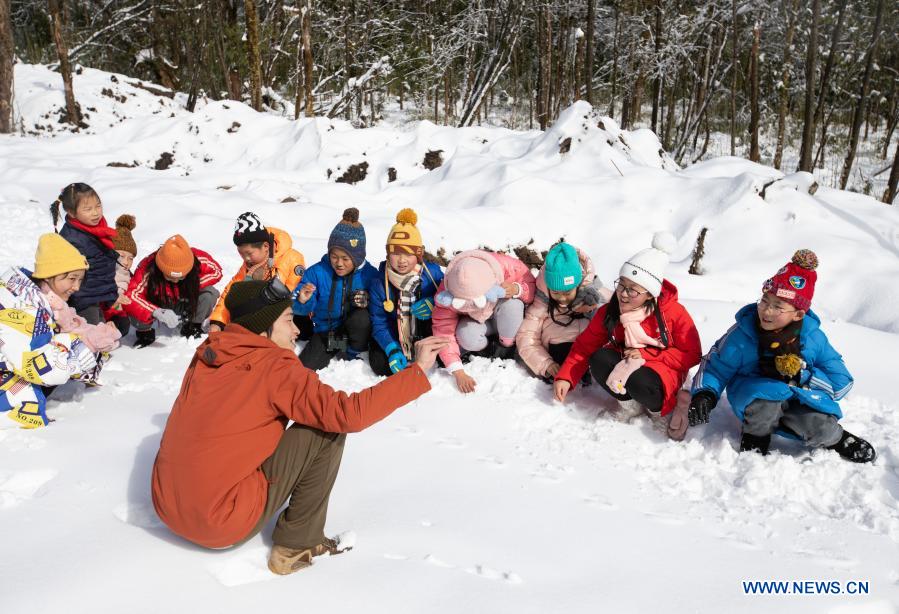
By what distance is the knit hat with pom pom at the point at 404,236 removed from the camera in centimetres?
352

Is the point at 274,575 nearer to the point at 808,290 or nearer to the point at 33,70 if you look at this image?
the point at 808,290

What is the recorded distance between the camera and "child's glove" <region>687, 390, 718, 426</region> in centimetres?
275

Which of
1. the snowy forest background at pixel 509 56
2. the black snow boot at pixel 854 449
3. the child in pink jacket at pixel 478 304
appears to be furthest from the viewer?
the snowy forest background at pixel 509 56

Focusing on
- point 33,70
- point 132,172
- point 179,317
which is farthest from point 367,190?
point 33,70

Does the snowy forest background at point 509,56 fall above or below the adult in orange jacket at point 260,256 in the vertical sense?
above

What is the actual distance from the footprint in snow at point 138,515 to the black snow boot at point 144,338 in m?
2.29

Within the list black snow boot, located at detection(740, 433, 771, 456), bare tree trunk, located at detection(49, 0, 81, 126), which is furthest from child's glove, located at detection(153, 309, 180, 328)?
bare tree trunk, located at detection(49, 0, 81, 126)

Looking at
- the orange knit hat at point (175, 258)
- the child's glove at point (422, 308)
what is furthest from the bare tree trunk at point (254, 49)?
the child's glove at point (422, 308)

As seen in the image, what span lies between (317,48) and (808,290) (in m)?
17.0

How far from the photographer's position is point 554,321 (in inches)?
140

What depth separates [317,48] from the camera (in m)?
16.7

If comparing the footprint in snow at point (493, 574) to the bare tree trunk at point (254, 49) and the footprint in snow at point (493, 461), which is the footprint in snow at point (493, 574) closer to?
the footprint in snow at point (493, 461)

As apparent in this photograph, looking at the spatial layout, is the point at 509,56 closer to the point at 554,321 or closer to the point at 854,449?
the point at 554,321

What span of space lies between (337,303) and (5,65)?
12788mm
